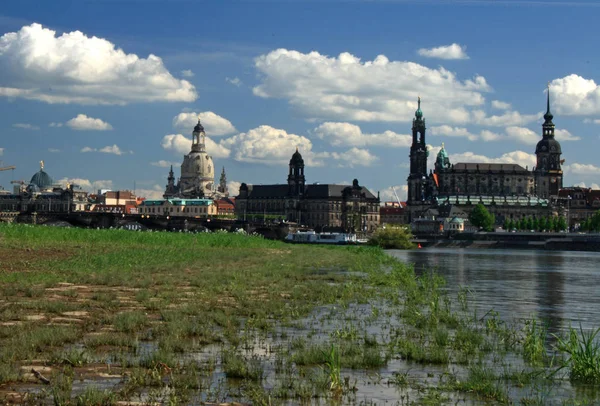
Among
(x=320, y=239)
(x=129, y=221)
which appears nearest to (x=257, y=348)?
(x=129, y=221)

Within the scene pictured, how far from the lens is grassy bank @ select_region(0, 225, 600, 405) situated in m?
14.0

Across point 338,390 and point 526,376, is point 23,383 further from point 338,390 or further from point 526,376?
point 526,376

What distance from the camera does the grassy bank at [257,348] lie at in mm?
13992

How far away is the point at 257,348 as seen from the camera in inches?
716

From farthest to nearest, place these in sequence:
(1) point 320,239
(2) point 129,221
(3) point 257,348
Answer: (1) point 320,239 < (2) point 129,221 < (3) point 257,348

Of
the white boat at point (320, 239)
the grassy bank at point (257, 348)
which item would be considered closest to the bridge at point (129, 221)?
the white boat at point (320, 239)

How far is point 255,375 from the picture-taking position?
1503cm

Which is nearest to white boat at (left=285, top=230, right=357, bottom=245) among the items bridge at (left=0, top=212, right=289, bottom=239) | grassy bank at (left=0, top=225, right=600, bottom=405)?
bridge at (left=0, top=212, right=289, bottom=239)

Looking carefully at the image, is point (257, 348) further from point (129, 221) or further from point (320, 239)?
point (320, 239)

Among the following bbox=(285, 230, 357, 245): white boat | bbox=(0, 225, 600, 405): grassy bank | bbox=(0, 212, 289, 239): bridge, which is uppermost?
bbox=(0, 212, 289, 239): bridge

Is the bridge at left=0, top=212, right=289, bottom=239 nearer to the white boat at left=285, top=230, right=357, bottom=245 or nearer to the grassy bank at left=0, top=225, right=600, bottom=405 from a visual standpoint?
the white boat at left=285, top=230, right=357, bottom=245

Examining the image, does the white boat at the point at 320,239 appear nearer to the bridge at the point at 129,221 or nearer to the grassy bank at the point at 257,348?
the bridge at the point at 129,221

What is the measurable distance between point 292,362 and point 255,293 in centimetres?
1458

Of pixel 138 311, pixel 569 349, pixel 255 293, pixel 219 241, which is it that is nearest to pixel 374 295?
pixel 255 293
